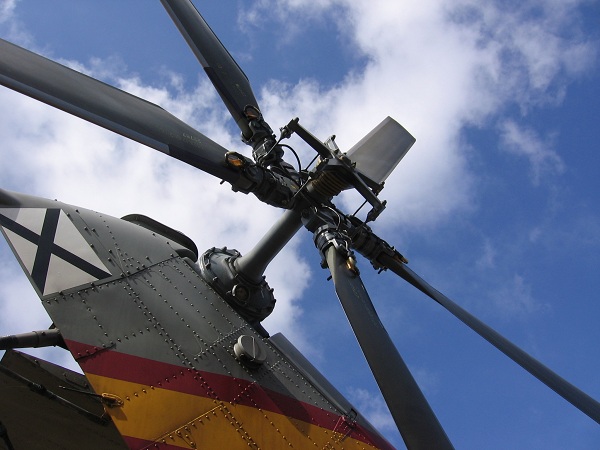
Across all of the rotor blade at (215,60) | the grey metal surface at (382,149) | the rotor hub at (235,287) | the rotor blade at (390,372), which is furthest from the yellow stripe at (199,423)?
the rotor blade at (215,60)

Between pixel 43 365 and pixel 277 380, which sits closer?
pixel 43 365

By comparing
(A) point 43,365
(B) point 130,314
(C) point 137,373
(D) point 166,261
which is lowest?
(A) point 43,365

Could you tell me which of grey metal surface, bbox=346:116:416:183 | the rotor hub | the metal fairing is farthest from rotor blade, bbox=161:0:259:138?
the metal fairing

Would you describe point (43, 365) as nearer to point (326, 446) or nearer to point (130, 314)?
point (130, 314)

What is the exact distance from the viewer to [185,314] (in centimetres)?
855

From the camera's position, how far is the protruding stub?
8.38m

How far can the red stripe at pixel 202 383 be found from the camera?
711 centimetres

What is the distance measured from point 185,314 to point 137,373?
1.43 metres

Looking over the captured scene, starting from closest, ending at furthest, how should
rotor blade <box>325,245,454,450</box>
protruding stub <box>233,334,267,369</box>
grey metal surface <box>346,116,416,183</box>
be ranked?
rotor blade <box>325,245,454,450</box>
protruding stub <box>233,334,267,369</box>
grey metal surface <box>346,116,416,183</box>

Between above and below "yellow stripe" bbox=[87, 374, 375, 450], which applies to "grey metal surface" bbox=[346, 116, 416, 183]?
above

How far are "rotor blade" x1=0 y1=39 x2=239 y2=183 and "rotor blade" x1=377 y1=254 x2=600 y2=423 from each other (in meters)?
3.52

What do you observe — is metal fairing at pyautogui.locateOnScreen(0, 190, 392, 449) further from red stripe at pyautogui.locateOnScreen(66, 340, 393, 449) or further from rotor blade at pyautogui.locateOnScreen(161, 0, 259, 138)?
rotor blade at pyautogui.locateOnScreen(161, 0, 259, 138)

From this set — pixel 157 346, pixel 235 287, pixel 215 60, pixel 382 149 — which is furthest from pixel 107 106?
pixel 382 149

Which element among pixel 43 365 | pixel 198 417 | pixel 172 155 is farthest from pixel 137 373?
pixel 172 155
